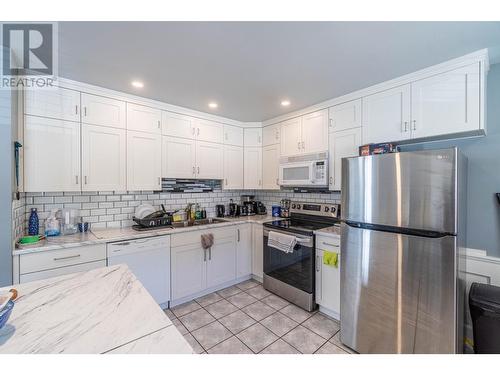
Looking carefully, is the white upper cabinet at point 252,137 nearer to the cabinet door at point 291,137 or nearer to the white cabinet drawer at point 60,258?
the cabinet door at point 291,137

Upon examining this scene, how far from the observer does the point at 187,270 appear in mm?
2633

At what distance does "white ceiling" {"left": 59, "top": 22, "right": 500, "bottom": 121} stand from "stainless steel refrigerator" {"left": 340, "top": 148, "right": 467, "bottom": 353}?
0.82 metres

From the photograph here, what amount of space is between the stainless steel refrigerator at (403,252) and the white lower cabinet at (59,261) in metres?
2.26

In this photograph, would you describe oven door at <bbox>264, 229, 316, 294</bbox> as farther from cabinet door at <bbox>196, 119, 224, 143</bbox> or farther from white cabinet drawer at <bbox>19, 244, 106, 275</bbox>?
white cabinet drawer at <bbox>19, 244, 106, 275</bbox>

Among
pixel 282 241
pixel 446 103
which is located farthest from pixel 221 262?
pixel 446 103

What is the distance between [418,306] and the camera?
1536 millimetres

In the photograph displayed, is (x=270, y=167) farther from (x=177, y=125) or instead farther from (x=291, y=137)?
(x=177, y=125)

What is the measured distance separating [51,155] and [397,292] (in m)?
3.17

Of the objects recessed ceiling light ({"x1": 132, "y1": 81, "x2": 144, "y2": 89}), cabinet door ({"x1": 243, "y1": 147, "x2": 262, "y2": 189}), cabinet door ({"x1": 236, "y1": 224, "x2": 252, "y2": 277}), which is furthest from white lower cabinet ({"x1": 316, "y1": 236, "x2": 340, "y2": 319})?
recessed ceiling light ({"x1": 132, "y1": 81, "x2": 144, "y2": 89})

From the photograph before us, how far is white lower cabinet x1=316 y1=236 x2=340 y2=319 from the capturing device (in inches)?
89.1

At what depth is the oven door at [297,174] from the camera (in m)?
2.73

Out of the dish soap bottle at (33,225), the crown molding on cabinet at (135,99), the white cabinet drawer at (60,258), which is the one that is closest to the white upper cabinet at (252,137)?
the crown molding on cabinet at (135,99)
